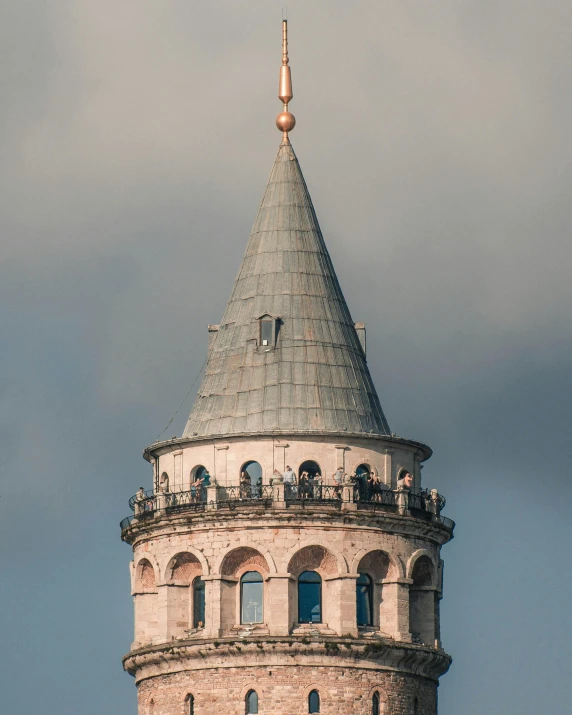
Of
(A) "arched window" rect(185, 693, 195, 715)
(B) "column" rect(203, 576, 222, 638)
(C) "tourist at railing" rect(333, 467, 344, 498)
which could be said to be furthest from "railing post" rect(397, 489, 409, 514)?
(A) "arched window" rect(185, 693, 195, 715)

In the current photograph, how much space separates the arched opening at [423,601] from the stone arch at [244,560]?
5.89 meters

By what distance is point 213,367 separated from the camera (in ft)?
413

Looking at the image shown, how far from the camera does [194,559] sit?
122688mm

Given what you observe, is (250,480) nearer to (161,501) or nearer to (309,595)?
(161,501)

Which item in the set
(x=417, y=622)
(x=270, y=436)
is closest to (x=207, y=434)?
(x=270, y=436)

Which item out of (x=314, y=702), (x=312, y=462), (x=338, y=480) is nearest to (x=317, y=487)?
(x=338, y=480)

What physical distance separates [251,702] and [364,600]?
5.71 m

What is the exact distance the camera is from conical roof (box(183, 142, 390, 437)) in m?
123

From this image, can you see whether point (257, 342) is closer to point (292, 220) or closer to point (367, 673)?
point (292, 220)

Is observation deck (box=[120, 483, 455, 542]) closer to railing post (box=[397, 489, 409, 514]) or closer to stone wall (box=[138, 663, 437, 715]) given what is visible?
railing post (box=[397, 489, 409, 514])

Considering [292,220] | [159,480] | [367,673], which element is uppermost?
[292,220]

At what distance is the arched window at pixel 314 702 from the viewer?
12012cm

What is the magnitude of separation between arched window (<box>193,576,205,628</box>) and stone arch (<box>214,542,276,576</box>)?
4.60 ft

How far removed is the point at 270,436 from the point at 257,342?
4512 mm
